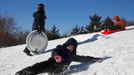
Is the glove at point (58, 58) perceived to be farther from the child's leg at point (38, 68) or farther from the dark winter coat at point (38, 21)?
the dark winter coat at point (38, 21)

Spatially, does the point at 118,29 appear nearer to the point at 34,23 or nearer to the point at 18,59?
the point at 34,23

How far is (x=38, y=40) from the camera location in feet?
36.8

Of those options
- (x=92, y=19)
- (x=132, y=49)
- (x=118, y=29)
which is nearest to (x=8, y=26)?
(x=92, y=19)

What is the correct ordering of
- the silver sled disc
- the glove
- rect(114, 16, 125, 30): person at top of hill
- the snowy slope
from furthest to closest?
rect(114, 16, 125, 30): person at top of hill, the silver sled disc, the glove, the snowy slope

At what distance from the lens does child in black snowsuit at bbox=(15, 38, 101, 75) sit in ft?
22.8

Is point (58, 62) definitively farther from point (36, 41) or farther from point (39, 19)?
point (39, 19)

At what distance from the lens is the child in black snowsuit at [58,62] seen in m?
6.94

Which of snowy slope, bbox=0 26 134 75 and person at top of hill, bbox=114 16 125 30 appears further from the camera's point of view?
person at top of hill, bbox=114 16 125 30

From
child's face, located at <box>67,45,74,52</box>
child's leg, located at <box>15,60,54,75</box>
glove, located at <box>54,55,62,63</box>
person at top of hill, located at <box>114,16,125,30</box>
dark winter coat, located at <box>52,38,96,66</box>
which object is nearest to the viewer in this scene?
child's leg, located at <box>15,60,54,75</box>

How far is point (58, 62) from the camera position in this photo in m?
7.24

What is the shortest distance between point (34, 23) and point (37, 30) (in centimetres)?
29

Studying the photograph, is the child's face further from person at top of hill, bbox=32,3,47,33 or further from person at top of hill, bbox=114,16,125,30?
person at top of hill, bbox=114,16,125,30

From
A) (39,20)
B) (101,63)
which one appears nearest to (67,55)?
(101,63)

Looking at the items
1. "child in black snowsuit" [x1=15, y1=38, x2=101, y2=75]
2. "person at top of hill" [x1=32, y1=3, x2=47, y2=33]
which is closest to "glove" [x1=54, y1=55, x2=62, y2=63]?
"child in black snowsuit" [x1=15, y1=38, x2=101, y2=75]
